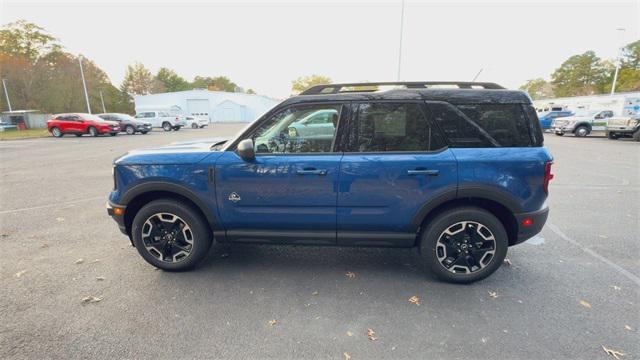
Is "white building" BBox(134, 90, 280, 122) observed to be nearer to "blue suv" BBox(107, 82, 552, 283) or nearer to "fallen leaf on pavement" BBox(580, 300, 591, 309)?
"blue suv" BBox(107, 82, 552, 283)

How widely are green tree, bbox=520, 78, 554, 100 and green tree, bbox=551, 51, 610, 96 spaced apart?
1662cm

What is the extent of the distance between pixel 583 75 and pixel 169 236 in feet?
294

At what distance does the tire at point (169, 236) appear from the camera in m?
3.19

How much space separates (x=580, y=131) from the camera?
1933 cm

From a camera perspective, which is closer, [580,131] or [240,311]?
[240,311]

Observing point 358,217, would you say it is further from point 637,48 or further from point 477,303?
point 637,48

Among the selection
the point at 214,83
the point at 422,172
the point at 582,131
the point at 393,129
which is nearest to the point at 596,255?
the point at 422,172

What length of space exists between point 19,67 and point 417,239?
54957 mm

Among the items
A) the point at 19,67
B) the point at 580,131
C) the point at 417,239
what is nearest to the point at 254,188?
the point at 417,239

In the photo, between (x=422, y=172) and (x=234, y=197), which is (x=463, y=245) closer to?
(x=422, y=172)

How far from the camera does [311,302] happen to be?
9.18 ft

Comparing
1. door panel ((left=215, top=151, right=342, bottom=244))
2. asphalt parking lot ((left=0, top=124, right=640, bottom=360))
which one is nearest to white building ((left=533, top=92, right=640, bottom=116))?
asphalt parking lot ((left=0, top=124, right=640, bottom=360))

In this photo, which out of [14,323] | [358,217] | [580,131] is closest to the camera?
[14,323]

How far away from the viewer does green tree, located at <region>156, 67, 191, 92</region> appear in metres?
85.2
